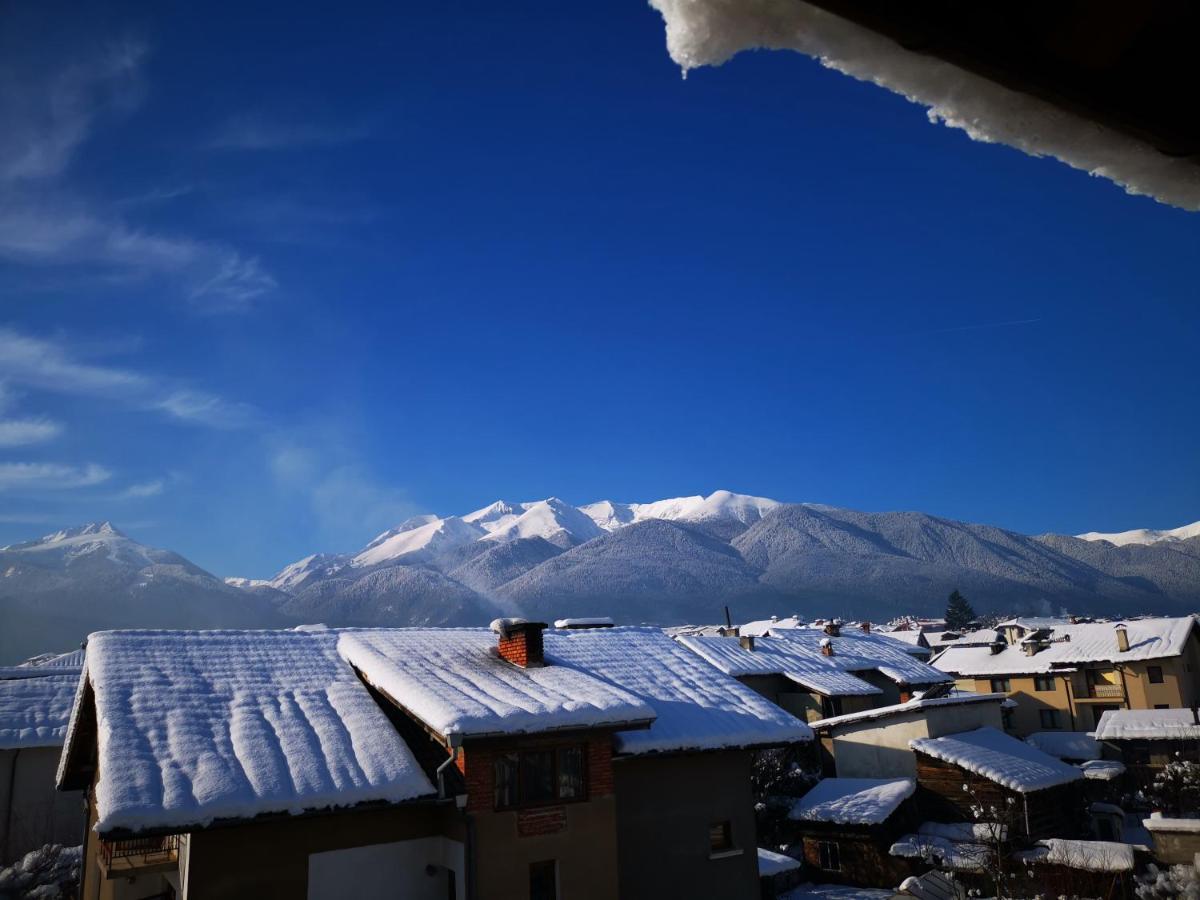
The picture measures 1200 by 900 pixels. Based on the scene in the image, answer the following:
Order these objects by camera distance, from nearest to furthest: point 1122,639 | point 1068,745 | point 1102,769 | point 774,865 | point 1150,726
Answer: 1. point 774,865
2. point 1102,769
3. point 1150,726
4. point 1068,745
5. point 1122,639

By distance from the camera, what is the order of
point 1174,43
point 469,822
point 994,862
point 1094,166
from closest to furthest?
point 1174,43, point 1094,166, point 469,822, point 994,862

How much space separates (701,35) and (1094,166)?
1173 mm

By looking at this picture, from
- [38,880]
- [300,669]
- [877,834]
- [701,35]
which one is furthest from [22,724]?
[701,35]

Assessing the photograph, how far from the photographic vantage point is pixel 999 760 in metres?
30.1

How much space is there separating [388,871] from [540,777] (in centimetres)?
292

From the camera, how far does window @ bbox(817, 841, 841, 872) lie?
28109 mm

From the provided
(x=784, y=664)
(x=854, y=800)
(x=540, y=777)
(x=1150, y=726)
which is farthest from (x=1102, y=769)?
(x=540, y=777)

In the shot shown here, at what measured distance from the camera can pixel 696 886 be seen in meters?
16.6

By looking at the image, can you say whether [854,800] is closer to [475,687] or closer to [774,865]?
[774,865]

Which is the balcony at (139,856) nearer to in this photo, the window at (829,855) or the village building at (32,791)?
the village building at (32,791)

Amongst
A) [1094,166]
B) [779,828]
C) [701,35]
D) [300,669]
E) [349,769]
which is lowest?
[779,828]

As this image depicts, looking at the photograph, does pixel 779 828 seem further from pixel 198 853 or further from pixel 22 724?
pixel 22 724

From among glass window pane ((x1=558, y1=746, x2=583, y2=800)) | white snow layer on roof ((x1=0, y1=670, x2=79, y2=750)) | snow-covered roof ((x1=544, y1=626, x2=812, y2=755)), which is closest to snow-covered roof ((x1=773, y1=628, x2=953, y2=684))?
snow-covered roof ((x1=544, y1=626, x2=812, y2=755))

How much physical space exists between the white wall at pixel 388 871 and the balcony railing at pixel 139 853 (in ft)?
8.13
